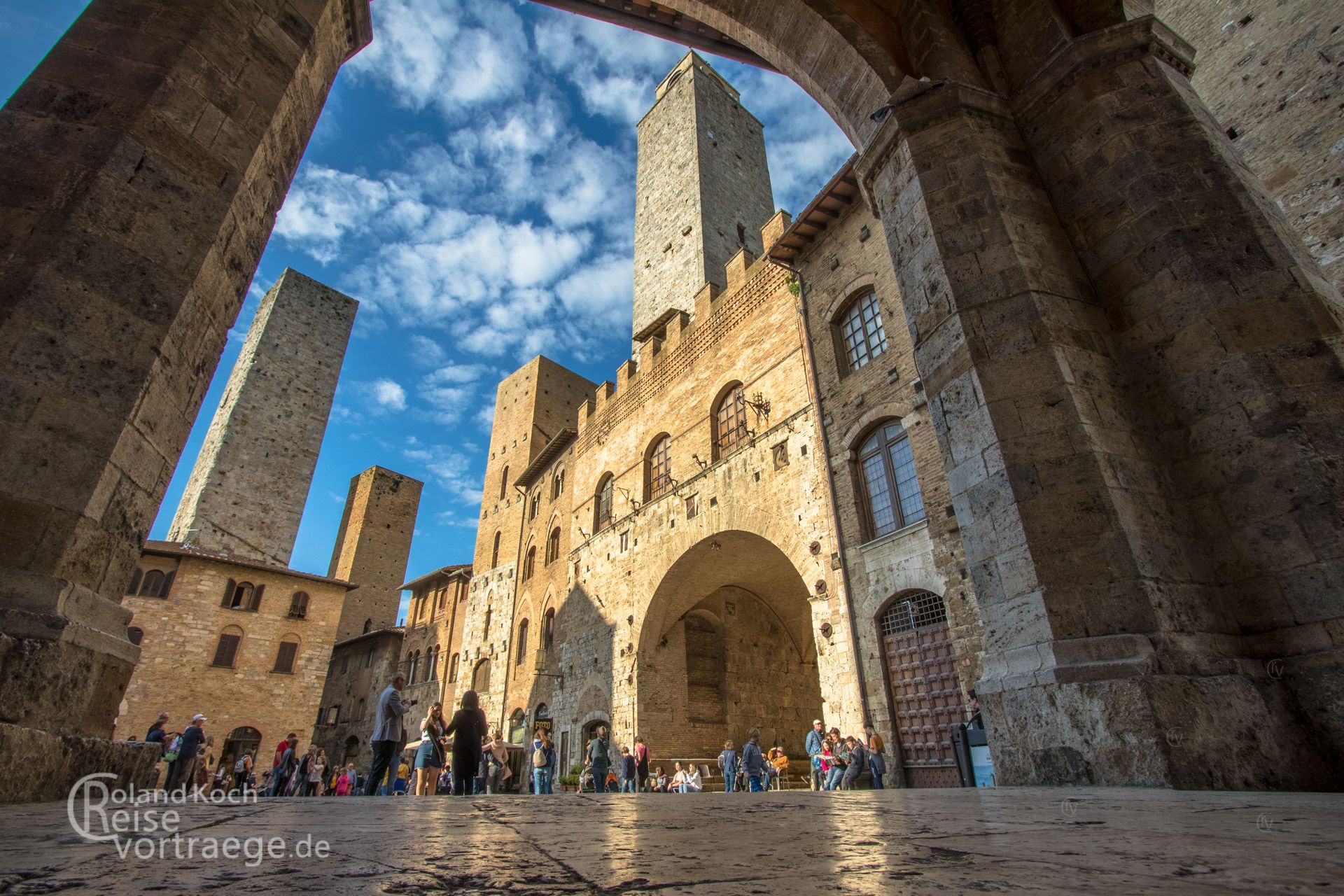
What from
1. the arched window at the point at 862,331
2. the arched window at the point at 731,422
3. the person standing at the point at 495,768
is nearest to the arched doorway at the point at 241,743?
the person standing at the point at 495,768

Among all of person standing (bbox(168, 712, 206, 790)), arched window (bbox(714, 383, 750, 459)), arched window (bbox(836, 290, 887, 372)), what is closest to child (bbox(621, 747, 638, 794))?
arched window (bbox(714, 383, 750, 459))

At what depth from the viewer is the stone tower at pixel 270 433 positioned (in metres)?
21.1

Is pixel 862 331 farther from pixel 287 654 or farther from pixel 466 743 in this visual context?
pixel 287 654

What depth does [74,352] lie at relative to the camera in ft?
9.61

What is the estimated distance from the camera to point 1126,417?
3783mm

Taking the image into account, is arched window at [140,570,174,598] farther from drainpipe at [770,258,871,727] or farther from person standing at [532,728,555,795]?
drainpipe at [770,258,871,727]

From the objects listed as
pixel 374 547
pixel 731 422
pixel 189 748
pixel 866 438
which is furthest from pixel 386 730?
pixel 374 547

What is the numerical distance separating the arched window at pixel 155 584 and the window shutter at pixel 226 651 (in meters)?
2.21

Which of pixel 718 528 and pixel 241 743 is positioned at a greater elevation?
pixel 718 528

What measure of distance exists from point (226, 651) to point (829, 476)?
2071cm

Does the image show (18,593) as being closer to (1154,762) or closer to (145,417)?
(145,417)

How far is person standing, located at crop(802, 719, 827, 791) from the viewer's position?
9070 mm

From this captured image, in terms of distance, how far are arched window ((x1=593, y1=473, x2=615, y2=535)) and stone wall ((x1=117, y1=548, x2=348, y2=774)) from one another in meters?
11.9

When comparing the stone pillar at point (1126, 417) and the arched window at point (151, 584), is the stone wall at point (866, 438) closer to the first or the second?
the stone pillar at point (1126, 417)
